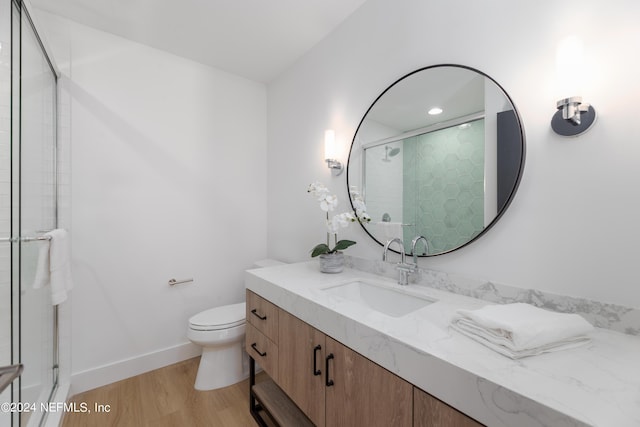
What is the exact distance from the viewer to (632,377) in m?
0.63

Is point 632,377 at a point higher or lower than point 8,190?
lower

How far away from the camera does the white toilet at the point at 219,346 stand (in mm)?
1806

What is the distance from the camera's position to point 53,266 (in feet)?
4.69

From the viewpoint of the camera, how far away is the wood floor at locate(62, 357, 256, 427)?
62.1 inches

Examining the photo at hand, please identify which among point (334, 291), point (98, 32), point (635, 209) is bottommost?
point (334, 291)

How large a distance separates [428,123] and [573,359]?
1076 millimetres

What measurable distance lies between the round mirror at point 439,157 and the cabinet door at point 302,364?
26.6 inches

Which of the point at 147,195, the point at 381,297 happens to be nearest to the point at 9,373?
the point at 381,297

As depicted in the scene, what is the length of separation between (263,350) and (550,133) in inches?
63.2

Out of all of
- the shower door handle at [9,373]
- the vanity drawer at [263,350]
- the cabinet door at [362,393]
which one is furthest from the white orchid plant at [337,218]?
the shower door handle at [9,373]

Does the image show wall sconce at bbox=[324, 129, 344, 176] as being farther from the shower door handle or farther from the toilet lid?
the shower door handle

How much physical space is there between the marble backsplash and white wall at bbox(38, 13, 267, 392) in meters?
1.58

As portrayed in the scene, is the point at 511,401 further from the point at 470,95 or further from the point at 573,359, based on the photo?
the point at 470,95

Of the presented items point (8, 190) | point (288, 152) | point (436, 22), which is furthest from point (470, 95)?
point (8, 190)
